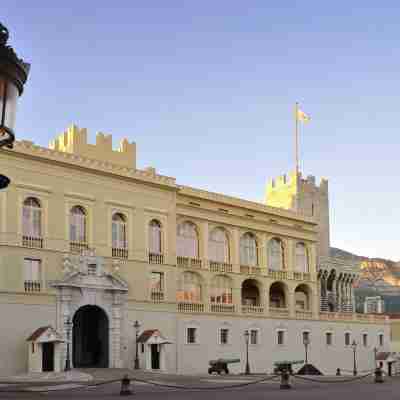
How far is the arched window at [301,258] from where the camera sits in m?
60.6

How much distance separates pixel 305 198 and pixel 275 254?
1851 cm

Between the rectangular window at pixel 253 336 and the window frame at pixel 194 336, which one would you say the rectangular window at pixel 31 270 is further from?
the rectangular window at pixel 253 336

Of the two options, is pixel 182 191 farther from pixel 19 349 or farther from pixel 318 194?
pixel 318 194

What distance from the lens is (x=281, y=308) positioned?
190 ft

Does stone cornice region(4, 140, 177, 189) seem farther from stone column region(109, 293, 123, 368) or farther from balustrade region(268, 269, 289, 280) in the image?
balustrade region(268, 269, 289, 280)

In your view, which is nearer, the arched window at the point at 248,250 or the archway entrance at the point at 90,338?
the archway entrance at the point at 90,338

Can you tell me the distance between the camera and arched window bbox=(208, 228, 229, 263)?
2115 inches

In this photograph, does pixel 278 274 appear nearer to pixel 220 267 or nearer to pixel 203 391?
pixel 220 267

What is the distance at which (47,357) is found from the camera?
40.5 m

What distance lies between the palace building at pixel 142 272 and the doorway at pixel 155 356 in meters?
0.15

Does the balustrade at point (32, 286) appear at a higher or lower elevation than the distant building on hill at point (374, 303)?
higher

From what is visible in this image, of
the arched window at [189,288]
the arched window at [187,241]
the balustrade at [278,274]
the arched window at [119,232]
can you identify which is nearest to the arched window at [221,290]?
the arched window at [189,288]

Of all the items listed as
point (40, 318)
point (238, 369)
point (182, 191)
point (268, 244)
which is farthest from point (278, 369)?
point (40, 318)

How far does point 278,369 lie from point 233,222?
11.6 m
